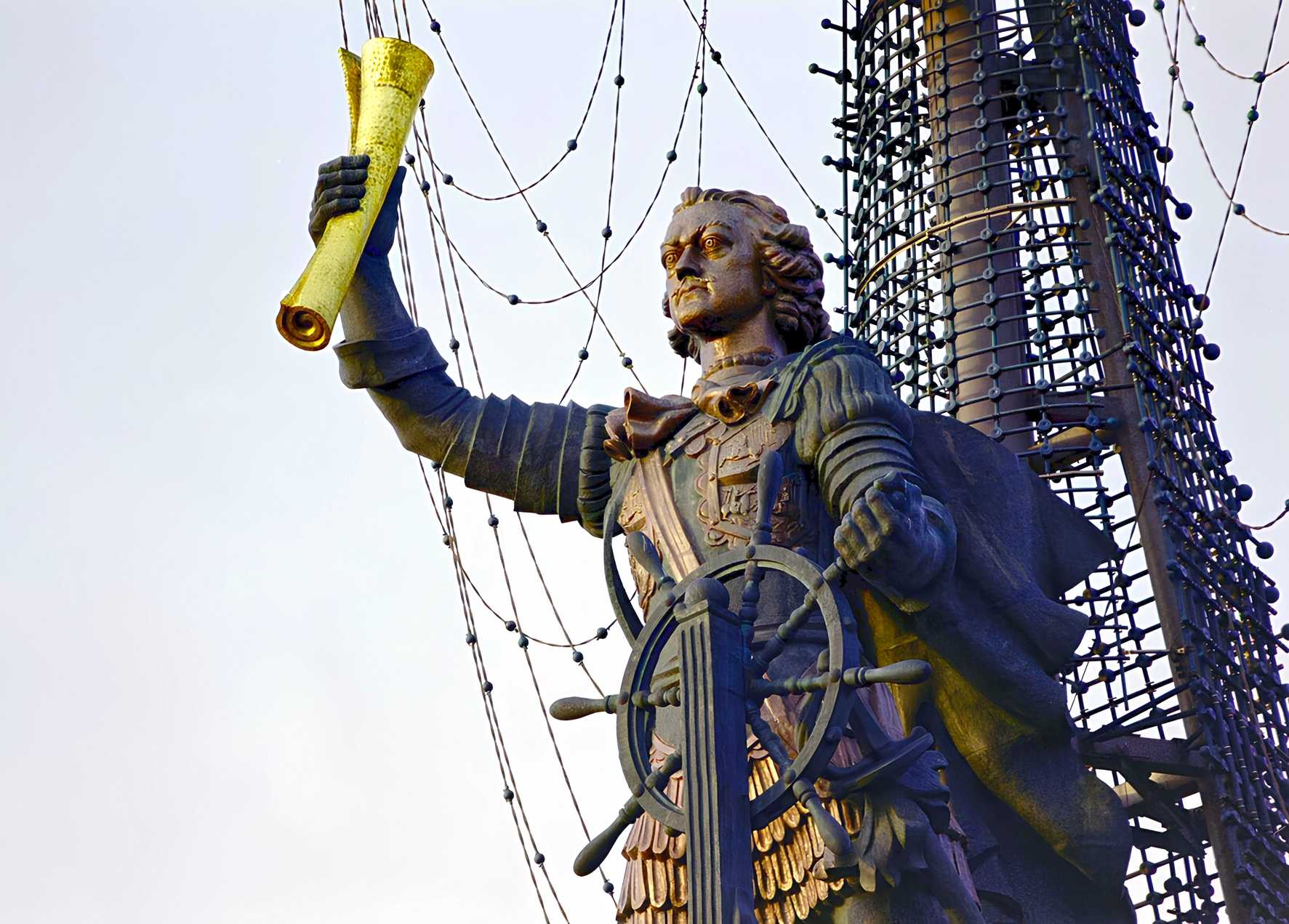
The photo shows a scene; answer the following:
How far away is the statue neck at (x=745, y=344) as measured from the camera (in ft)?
20.6

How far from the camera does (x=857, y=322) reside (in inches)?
322

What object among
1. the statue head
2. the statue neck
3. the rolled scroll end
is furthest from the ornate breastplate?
the rolled scroll end

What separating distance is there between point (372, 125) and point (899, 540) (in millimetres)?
1937

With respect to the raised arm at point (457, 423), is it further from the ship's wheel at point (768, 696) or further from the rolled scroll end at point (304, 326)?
the ship's wheel at point (768, 696)

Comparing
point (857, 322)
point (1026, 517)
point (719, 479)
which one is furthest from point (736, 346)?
point (857, 322)

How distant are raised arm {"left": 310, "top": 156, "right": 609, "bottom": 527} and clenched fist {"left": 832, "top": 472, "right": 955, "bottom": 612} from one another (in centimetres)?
113

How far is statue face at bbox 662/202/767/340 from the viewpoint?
247 inches

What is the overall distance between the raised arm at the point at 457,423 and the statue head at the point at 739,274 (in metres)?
0.43

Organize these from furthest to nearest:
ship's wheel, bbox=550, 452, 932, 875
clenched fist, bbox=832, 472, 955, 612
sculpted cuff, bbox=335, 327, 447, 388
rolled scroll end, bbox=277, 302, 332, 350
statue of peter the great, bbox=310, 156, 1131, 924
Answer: sculpted cuff, bbox=335, 327, 447, 388
rolled scroll end, bbox=277, 302, 332, 350
statue of peter the great, bbox=310, 156, 1131, 924
clenched fist, bbox=832, 472, 955, 612
ship's wheel, bbox=550, 452, 932, 875

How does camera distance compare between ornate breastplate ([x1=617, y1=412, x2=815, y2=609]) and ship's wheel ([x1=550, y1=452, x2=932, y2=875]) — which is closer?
ship's wheel ([x1=550, y1=452, x2=932, y2=875])

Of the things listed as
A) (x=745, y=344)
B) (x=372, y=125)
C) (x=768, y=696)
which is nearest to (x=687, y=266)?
(x=745, y=344)

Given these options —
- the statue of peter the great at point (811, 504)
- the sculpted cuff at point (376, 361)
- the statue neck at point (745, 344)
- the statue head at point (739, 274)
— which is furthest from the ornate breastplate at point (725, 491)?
the sculpted cuff at point (376, 361)

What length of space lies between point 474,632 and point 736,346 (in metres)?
1.25

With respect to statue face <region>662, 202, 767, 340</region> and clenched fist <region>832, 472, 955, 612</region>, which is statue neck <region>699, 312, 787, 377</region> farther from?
clenched fist <region>832, 472, 955, 612</region>
